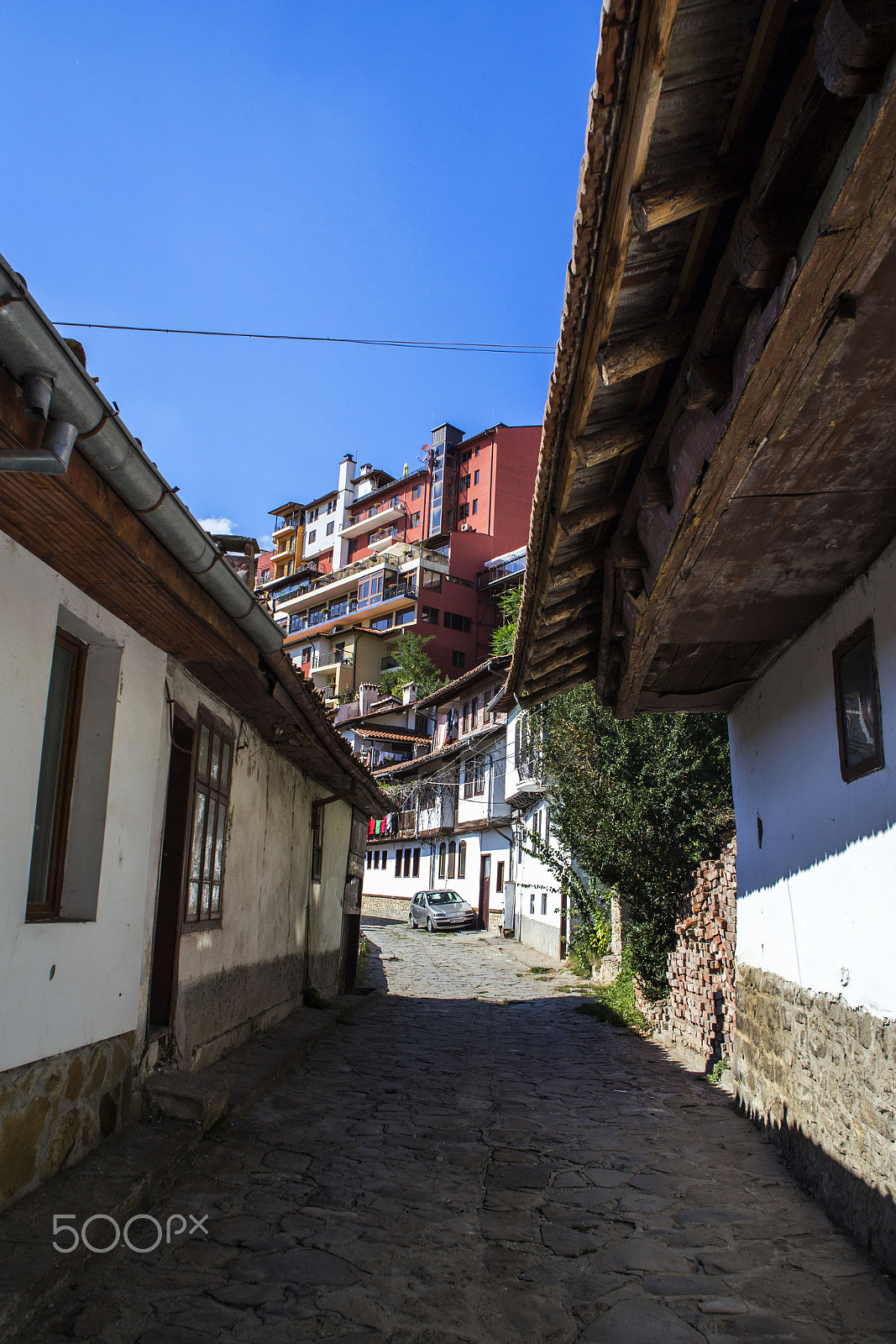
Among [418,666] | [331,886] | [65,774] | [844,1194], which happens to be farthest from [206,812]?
[418,666]

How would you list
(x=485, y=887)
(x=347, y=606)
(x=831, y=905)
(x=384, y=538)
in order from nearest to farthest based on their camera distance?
(x=831, y=905), (x=485, y=887), (x=347, y=606), (x=384, y=538)

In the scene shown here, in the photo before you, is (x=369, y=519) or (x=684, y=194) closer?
(x=684, y=194)

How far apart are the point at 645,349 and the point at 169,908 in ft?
14.9

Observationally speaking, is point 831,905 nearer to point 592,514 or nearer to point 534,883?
point 592,514

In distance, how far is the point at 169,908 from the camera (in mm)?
6172

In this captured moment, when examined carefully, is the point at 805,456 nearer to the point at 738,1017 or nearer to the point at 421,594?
the point at 738,1017

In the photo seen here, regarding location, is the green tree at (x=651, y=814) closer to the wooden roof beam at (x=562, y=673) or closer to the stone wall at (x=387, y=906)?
the wooden roof beam at (x=562, y=673)

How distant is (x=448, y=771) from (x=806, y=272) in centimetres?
3569

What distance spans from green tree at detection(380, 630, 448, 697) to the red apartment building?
123 centimetres

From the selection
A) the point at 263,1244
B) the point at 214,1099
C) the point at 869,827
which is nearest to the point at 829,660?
the point at 869,827

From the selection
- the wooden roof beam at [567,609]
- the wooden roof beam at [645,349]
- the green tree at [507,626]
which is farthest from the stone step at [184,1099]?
the green tree at [507,626]

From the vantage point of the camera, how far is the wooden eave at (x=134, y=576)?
3.39 metres

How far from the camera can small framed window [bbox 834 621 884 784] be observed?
465 cm

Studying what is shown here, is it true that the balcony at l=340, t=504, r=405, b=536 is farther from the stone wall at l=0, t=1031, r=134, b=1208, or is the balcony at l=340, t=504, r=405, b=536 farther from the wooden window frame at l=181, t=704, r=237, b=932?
the stone wall at l=0, t=1031, r=134, b=1208
